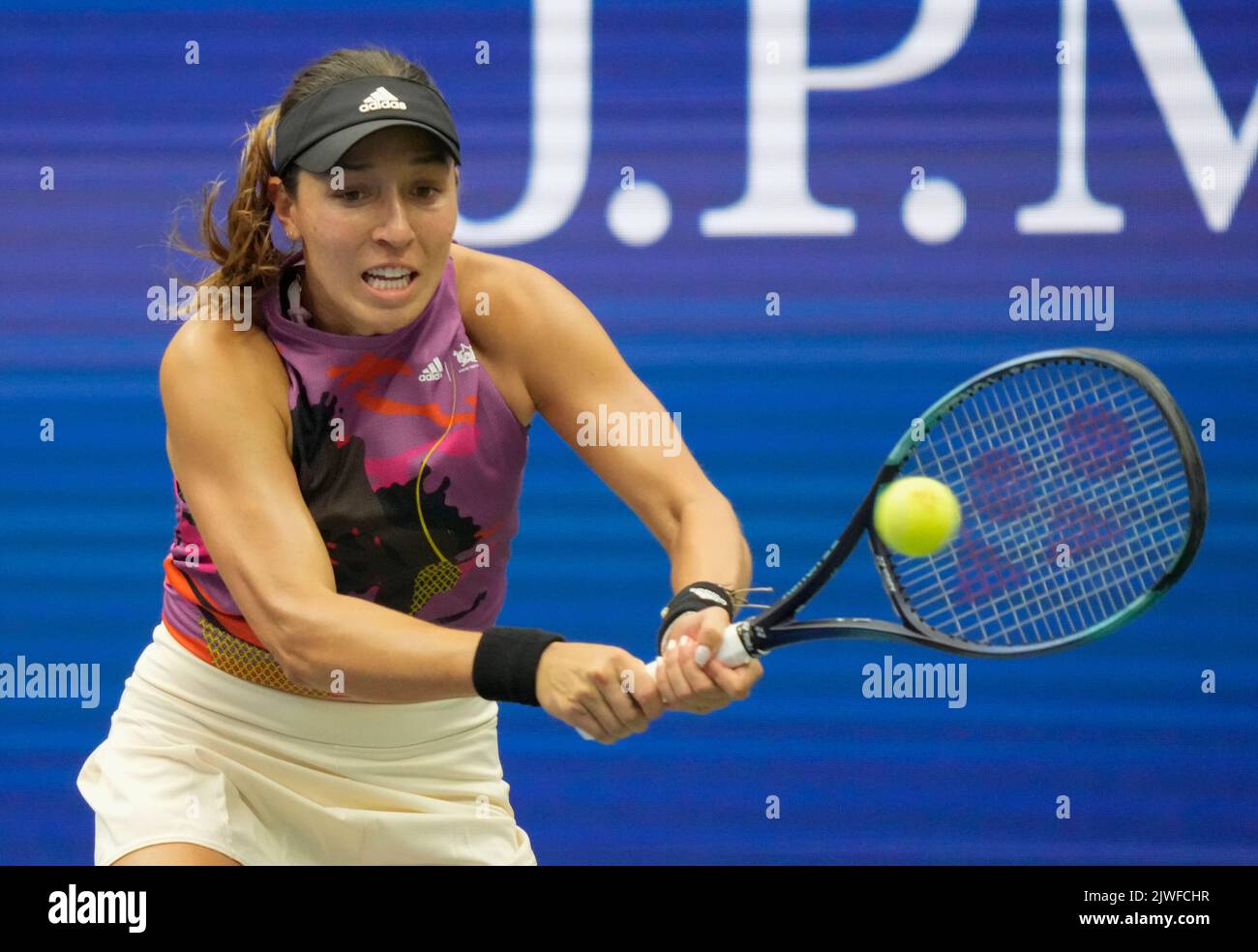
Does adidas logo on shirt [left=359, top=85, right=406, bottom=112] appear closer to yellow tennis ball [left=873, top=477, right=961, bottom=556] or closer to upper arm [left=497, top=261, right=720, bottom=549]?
upper arm [left=497, top=261, right=720, bottom=549]

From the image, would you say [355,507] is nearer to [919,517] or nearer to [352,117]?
[352,117]

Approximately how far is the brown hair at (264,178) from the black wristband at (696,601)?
2.41ft

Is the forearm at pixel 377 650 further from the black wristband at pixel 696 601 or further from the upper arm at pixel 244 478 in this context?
the black wristband at pixel 696 601

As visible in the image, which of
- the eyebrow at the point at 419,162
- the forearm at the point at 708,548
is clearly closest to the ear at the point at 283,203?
the eyebrow at the point at 419,162

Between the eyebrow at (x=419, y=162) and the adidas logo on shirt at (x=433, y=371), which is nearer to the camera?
the eyebrow at (x=419, y=162)

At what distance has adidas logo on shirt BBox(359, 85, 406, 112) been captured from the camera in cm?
223

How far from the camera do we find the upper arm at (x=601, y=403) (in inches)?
95.9

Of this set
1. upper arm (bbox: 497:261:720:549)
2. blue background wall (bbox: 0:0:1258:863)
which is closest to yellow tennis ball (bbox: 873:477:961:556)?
upper arm (bbox: 497:261:720:549)

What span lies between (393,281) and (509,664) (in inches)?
22.5

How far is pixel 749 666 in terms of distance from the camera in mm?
2104

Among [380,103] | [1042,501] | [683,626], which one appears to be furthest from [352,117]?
[1042,501]

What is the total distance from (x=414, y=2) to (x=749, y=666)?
→ 2392 millimetres

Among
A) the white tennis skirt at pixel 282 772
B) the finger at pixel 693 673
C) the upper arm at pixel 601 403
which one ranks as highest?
the upper arm at pixel 601 403

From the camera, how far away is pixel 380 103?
2.24m
